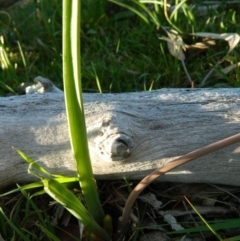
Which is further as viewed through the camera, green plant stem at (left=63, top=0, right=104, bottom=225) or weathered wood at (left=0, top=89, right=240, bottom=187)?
weathered wood at (left=0, top=89, right=240, bottom=187)

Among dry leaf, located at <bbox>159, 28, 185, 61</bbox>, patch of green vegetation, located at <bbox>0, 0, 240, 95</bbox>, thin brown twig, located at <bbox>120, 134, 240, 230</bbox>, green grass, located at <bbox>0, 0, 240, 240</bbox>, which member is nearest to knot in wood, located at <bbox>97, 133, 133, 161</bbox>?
thin brown twig, located at <bbox>120, 134, 240, 230</bbox>

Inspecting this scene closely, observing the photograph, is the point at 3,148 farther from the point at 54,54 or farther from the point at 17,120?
the point at 54,54

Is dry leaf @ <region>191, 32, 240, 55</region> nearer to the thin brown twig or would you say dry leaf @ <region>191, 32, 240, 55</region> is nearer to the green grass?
the green grass

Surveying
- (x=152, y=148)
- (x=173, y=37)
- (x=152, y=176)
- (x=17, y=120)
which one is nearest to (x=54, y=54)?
(x=173, y=37)

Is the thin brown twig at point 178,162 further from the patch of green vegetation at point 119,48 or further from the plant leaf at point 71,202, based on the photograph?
the patch of green vegetation at point 119,48

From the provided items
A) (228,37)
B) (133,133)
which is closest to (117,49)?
(228,37)

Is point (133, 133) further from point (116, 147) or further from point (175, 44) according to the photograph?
point (175, 44)

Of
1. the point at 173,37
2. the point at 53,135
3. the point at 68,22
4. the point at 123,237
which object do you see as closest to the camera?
the point at 68,22
